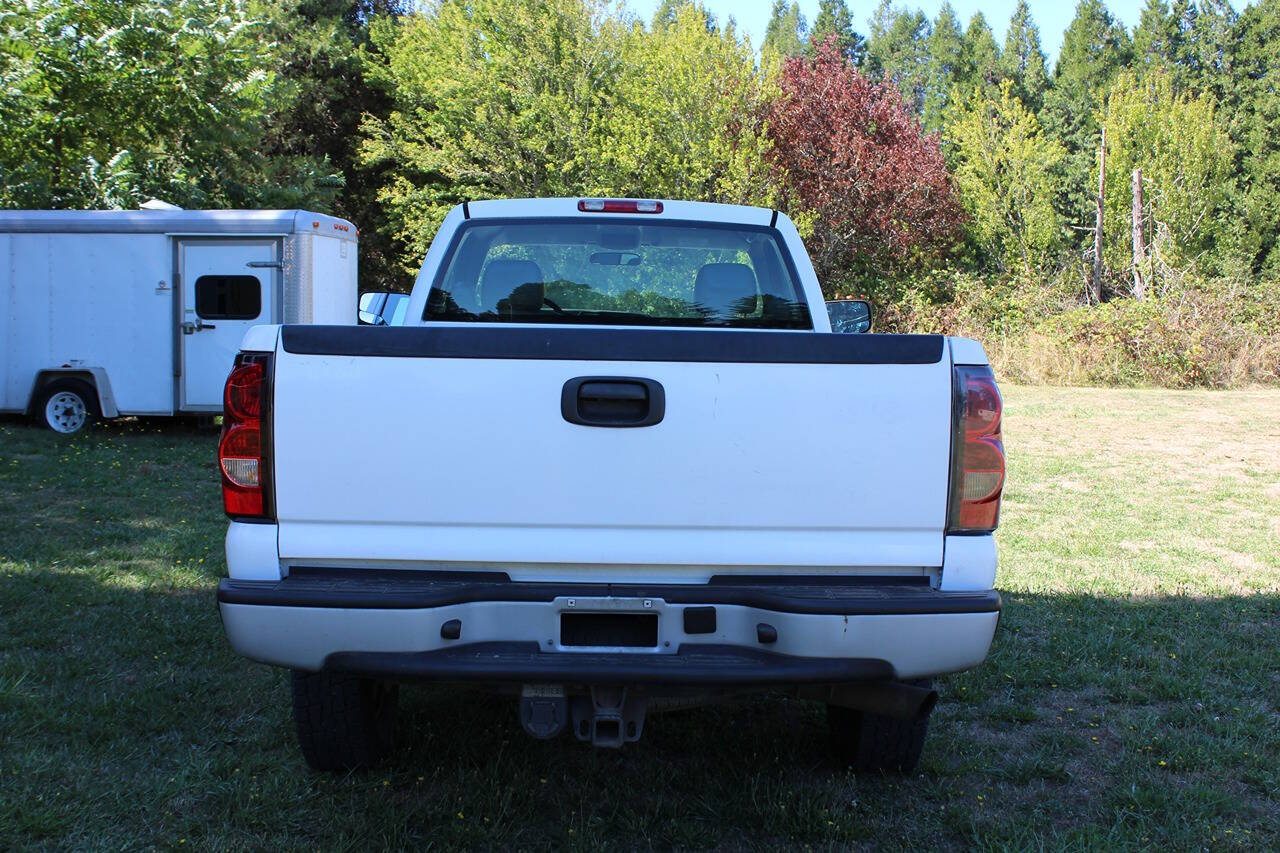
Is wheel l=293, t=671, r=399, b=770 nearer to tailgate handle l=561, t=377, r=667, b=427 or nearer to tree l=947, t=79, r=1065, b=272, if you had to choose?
tailgate handle l=561, t=377, r=667, b=427

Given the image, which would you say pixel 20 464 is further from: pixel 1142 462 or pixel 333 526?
pixel 1142 462

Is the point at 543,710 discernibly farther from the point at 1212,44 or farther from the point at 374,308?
the point at 1212,44

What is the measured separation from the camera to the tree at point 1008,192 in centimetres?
3303

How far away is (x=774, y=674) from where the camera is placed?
9.67 feet

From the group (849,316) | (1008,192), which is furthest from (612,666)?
(1008,192)

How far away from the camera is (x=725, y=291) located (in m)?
4.70

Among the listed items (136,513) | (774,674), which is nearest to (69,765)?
(774,674)

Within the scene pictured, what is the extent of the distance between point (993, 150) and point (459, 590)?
116ft

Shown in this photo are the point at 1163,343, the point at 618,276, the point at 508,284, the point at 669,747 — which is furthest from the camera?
the point at 1163,343

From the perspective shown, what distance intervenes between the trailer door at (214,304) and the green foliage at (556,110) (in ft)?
47.5

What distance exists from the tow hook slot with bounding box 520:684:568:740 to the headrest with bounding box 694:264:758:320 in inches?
78.6

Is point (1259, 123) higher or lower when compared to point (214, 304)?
higher

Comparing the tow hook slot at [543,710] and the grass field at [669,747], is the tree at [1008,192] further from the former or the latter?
the tow hook slot at [543,710]

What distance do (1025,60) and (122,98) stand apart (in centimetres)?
5456
